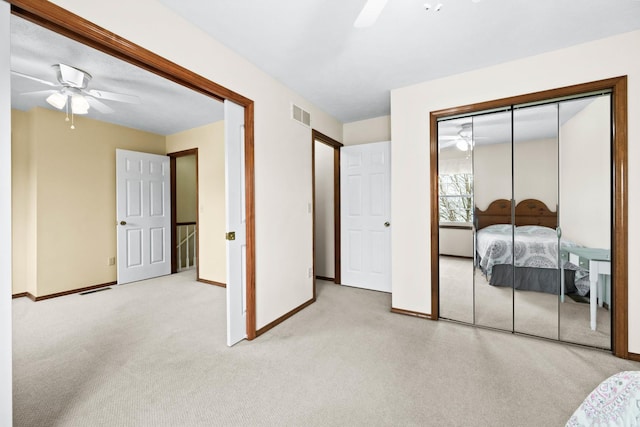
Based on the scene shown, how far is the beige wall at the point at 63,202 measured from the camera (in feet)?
11.5

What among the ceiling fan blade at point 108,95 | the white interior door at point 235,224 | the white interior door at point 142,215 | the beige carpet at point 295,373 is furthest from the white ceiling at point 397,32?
the white interior door at point 142,215

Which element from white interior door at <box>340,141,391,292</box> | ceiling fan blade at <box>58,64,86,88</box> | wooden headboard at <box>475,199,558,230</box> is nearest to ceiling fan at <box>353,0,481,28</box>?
wooden headboard at <box>475,199,558,230</box>

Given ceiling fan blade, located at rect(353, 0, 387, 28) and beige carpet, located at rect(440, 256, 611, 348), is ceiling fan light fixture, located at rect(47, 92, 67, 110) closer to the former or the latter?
ceiling fan blade, located at rect(353, 0, 387, 28)

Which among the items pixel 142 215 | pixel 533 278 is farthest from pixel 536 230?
pixel 142 215

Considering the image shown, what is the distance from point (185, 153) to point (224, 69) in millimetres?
2895

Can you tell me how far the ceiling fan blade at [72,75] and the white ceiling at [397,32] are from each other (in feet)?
4.85

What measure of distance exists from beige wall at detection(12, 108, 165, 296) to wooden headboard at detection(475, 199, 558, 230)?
16.7ft

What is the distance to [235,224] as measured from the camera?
2346 mm

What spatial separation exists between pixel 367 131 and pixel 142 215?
12.8ft

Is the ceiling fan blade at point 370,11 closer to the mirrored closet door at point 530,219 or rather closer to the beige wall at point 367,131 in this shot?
the mirrored closet door at point 530,219

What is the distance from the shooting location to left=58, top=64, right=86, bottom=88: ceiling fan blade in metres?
2.45

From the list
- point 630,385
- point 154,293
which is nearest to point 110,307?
point 154,293

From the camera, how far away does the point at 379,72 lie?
2.62 m

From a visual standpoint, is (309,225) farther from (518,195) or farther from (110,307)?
(110,307)
